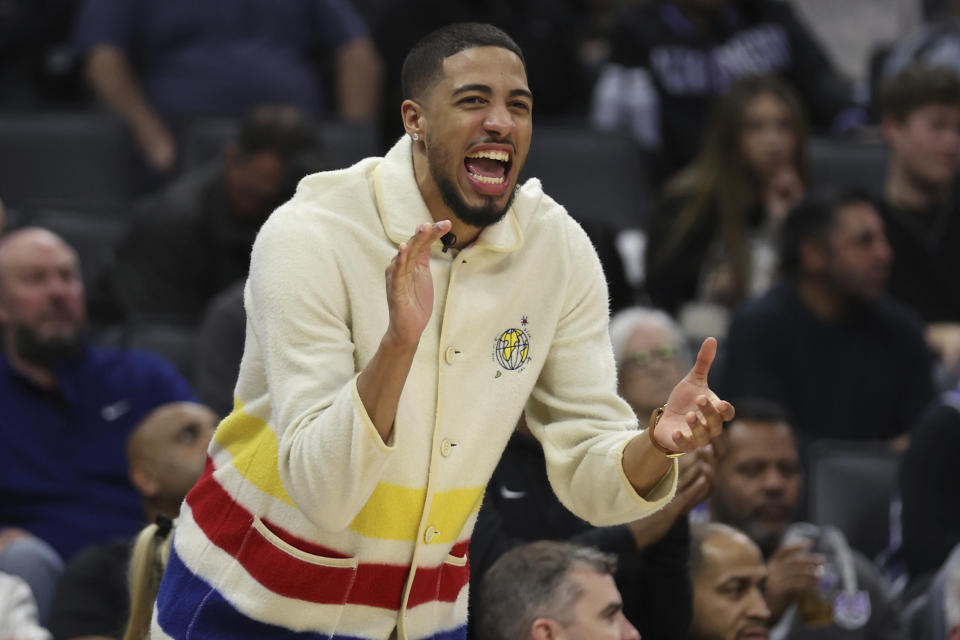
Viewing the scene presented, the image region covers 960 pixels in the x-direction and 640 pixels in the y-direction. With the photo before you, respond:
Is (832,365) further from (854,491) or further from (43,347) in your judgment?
(43,347)

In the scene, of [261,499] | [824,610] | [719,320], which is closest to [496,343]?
[261,499]

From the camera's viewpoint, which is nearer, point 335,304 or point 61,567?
point 335,304

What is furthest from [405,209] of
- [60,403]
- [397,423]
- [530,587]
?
[60,403]

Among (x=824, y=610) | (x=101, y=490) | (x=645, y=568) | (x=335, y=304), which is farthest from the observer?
(x=101, y=490)

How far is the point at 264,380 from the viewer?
2.24m

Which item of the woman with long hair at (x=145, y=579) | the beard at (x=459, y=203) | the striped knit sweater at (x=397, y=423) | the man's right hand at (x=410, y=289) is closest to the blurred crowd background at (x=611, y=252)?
the woman with long hair at (x=145, y=579)

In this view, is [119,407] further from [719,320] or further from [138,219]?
[719,320]

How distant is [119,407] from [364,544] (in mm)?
2557

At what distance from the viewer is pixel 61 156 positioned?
5.96 m

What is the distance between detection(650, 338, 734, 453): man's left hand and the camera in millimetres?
2125

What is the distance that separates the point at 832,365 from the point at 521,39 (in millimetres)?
2065

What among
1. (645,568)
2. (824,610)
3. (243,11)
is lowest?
(824,610)

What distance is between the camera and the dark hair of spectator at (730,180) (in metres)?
5.39

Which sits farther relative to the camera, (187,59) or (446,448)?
(187,59)
